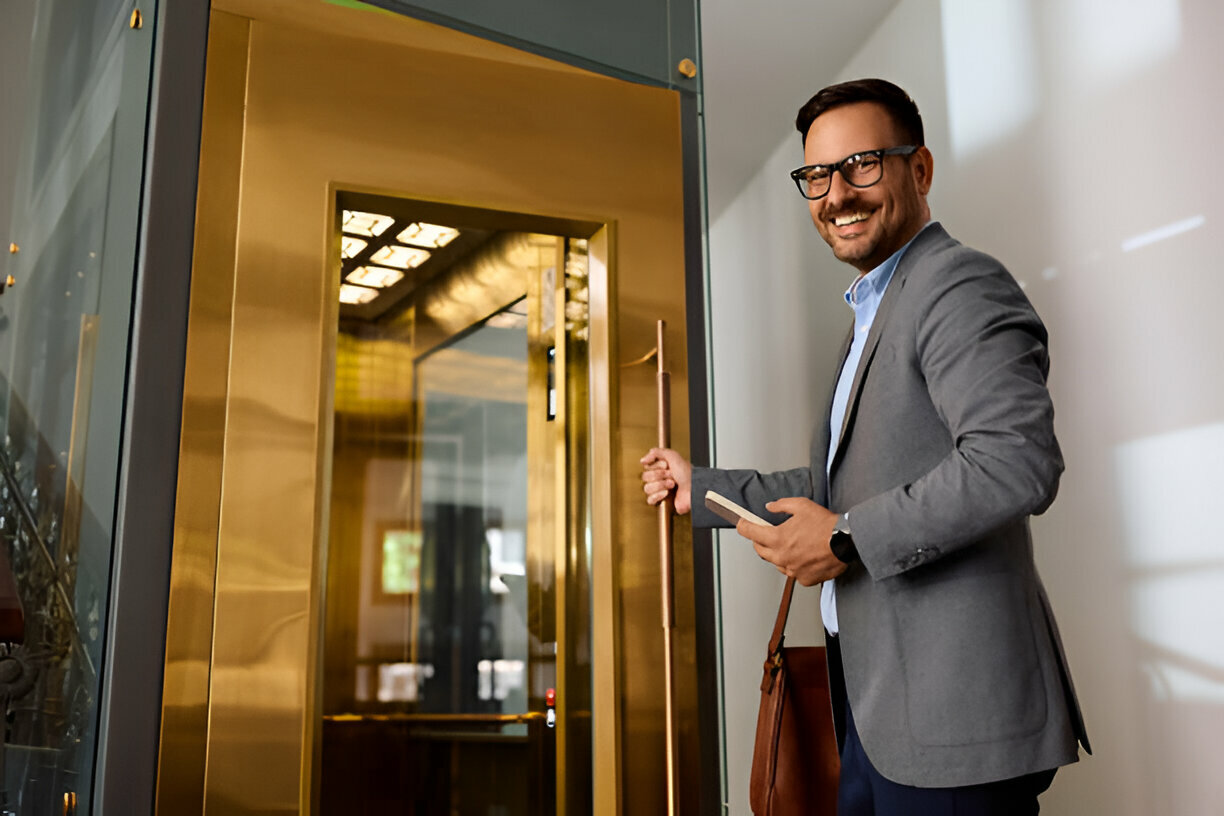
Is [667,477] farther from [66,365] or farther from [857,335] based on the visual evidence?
→ [66,365]

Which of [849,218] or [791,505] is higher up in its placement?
[849,218]

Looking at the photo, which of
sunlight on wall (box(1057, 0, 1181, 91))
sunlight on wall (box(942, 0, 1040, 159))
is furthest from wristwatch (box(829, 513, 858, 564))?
sunlight on wall (box(942, 0, 1040, 159))

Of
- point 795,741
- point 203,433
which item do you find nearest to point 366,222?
point 203,433

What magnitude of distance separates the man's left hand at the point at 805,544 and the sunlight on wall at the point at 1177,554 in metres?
0.95

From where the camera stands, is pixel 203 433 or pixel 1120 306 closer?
pixel 203 433

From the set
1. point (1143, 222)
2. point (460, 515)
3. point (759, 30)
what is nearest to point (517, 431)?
point (460, 515)

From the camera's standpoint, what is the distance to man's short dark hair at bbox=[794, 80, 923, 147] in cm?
161

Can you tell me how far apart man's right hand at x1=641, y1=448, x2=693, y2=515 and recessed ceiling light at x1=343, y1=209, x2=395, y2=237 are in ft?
2.01

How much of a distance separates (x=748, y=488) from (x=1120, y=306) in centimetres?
97

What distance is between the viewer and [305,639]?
166cm

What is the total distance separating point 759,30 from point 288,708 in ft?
8.45

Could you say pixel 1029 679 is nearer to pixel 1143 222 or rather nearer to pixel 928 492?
pixel 928 492

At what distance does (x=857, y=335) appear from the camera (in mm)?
1621

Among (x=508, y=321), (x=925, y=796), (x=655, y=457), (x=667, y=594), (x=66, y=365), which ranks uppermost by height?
(x=508, y=321)
